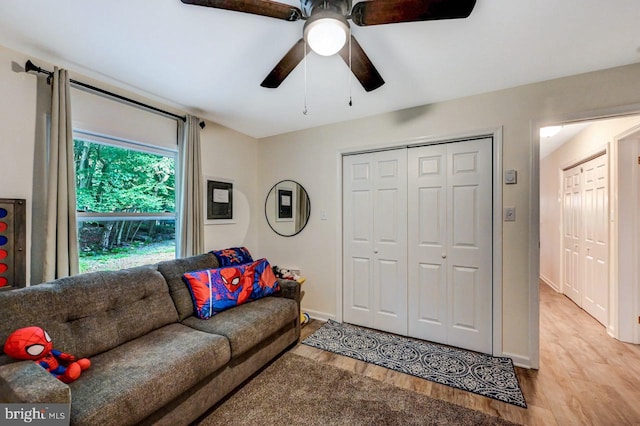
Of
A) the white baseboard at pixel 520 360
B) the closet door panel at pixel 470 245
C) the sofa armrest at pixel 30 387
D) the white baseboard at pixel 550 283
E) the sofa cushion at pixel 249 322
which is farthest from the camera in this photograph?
the white baseboard at pixel 550 283

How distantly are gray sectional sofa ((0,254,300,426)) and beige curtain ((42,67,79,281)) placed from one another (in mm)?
250

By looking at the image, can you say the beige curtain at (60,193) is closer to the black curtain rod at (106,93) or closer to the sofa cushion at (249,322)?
the black curtain rod at (106,93)

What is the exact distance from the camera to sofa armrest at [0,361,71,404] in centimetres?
104

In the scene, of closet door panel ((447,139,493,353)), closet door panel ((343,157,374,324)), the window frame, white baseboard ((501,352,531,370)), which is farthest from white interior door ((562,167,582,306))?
the window frame

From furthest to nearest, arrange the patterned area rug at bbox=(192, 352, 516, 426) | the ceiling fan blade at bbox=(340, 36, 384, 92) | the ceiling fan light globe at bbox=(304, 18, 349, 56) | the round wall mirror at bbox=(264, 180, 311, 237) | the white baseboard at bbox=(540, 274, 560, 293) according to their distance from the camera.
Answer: the white baseboard at bbox=(540, 274, 560, 293) < the round wall mirror at bbox=(264, 180, 311, 237) < the patterned area rug at bbox=(192, 352, 516, 426) < the ceiling fan blade at bbox=(340, 36, 384, 92) < the ceiling fan light globe at bbox=(304, 18, 349, 56)

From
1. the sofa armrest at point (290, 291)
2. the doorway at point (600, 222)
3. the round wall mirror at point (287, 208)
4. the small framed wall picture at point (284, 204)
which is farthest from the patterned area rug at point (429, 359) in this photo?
the doorway at point (600, 222)

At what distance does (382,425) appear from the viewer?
64.5 inches

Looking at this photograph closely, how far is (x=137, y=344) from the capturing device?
5.65 feet

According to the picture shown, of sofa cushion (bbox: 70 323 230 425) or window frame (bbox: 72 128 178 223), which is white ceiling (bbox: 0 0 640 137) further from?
sofa cushion (bbox: 70 323 230 425)

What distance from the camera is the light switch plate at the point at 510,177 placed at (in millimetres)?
2299

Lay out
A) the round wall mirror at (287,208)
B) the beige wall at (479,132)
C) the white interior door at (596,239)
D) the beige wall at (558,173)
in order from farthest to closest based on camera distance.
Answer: the round wall mirror at (287,208) → the white interior door at (596,239) → the beige wall at (558,173) → the beige wall at (479,132)

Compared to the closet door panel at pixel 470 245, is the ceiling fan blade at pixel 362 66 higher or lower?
higher

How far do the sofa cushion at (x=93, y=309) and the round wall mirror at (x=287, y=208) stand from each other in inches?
66.5

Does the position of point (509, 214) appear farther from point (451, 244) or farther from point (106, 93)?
point (106, 93)
